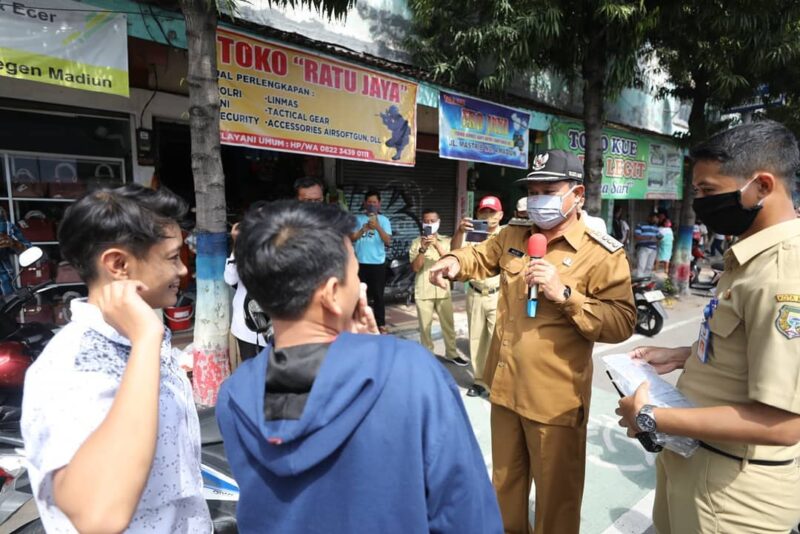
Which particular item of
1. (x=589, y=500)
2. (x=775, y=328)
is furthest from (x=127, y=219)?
(x=589, y=500)

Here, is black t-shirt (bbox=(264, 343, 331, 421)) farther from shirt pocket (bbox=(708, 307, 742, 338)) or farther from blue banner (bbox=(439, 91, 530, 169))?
blue banner (bbox=(439, 91, 530, 169))

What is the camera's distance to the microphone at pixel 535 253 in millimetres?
1993

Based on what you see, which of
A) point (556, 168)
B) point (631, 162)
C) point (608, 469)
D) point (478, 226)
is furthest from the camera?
point (631, 162)

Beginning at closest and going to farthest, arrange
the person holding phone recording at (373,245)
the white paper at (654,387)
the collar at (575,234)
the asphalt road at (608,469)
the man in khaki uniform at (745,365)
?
the man in khaki uniform at (745,365)
the white paper at (654,387)
the collar at (575,234)
the asphalt road at (608,469)
the person holding phone recording at (373,245)

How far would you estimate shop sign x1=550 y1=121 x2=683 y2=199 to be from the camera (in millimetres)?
8180

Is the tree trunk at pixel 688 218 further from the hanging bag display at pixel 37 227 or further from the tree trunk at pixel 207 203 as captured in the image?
the hanging bag display at pixel 37 227

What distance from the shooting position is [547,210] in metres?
2.13

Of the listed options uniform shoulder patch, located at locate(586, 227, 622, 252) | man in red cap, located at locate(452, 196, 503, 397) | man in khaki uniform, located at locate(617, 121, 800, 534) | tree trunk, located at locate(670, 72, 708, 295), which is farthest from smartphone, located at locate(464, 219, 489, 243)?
tree trunk, located at locate(670, 72, 708, 295)

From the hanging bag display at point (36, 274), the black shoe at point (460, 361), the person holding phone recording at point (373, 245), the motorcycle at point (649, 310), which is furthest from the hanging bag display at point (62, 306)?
the motorcycle at point (649, 310)

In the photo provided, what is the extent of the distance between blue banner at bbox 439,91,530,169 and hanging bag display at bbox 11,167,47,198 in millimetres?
4625

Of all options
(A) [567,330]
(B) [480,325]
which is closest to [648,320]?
(B) [480,325]

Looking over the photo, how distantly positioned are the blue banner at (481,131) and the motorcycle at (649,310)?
2.57 m

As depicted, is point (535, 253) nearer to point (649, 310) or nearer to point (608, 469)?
point (608, 469)

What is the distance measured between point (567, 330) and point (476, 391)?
2.41 metres
